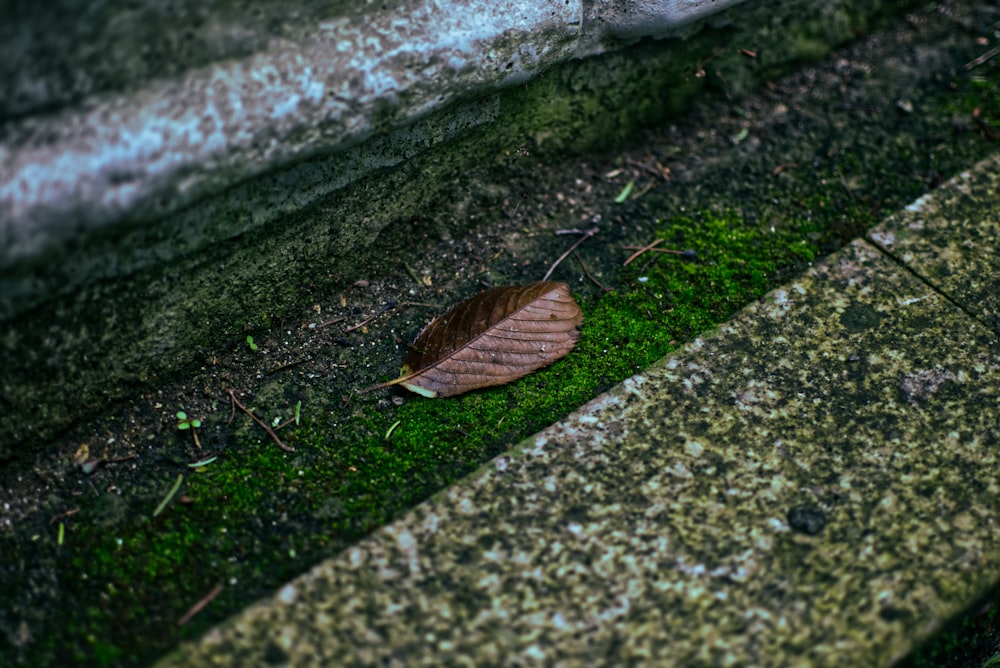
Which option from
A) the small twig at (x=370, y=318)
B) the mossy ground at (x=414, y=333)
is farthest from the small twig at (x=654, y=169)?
the small twig at (x=370, y=318)

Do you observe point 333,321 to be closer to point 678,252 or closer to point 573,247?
point 573,247

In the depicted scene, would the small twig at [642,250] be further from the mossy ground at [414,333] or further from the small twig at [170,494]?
the small twig at [170,494]

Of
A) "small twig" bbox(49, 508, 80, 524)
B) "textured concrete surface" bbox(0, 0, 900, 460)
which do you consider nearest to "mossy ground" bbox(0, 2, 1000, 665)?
"small twig" bbox(49, 508, 80, 524)

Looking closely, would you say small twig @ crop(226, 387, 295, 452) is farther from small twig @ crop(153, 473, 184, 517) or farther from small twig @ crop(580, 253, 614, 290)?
small twig @ crop(580, 253, 614, 290)

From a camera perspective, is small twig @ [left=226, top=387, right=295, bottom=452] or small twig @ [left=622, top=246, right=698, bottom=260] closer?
small twig @ [left=226, top=387, right=295, bottom=452]

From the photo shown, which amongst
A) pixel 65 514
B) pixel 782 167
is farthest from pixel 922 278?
pixel 65 514

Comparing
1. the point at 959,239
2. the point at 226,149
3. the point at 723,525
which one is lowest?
the point at 723,525
